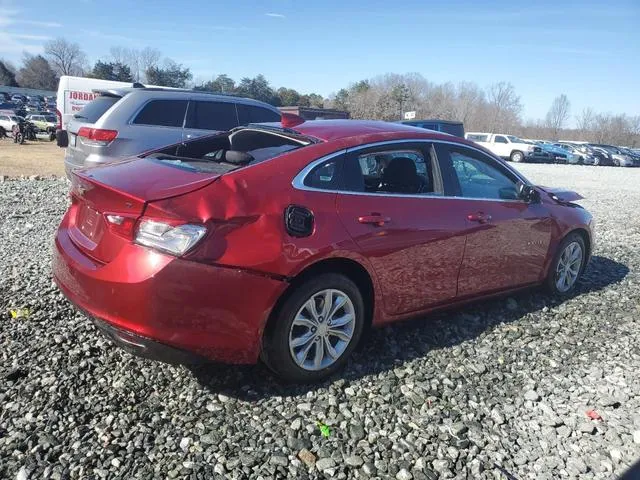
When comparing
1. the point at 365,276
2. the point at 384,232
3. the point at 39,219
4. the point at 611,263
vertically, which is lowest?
the point at 39,219

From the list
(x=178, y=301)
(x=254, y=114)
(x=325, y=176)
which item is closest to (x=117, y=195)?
(x=178, y=301)

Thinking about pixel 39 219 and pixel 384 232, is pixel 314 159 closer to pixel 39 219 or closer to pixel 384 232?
pixel 384 232

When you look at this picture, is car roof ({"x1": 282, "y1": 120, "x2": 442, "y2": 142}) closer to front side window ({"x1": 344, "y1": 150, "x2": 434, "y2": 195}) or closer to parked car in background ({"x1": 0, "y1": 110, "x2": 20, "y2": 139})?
front side window ({"x1": 344, "y1": 150, "x2": 434, "y2": 195})

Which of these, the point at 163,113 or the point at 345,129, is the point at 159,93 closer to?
the point at 163,113

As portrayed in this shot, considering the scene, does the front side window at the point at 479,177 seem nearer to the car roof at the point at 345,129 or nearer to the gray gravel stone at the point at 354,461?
the car roof at the point at 345,129

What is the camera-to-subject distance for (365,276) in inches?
135

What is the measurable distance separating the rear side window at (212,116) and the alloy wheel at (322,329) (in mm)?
5856

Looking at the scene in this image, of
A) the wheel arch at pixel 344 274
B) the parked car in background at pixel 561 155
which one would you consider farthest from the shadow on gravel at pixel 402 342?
the parked car in background at pixel 561 155

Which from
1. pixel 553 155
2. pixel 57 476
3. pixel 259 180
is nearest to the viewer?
pixel 57 476

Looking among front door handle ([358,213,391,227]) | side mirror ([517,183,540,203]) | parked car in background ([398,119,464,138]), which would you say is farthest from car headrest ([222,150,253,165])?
parked car in background ([398,119,464,138])

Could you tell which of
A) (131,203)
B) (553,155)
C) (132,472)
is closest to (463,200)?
(131,203)

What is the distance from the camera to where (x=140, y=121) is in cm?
770

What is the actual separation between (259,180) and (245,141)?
106 centimetres

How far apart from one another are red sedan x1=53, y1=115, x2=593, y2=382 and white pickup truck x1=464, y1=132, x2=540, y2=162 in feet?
100.0
